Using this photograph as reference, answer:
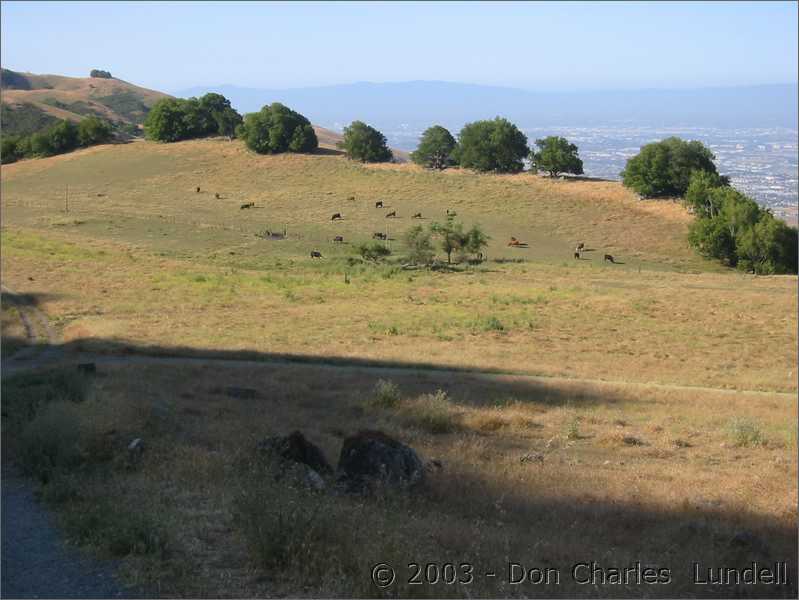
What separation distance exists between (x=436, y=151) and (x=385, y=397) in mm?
77514

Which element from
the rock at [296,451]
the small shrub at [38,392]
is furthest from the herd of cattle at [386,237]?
the rock at [296,451]

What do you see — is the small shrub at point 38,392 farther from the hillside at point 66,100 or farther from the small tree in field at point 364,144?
the hillside at point 66,100

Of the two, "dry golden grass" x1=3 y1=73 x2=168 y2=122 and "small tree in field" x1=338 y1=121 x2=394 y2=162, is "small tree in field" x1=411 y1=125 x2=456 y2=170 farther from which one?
"dry golden grass" x1=3 y1=73 x2=168 y2=122

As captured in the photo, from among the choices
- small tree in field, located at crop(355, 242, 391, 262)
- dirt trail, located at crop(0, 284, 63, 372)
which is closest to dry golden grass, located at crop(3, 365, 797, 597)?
dirt trail, located at crop(0, 284, 63, 372)

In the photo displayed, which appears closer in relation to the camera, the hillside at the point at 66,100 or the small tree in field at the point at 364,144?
the small tree in field at the point at 364,144

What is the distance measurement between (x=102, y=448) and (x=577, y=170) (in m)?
79.3

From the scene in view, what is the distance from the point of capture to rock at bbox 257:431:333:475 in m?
11.6

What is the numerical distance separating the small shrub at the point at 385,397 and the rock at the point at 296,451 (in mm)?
7195

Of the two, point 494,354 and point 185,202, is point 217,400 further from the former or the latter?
point 185,202

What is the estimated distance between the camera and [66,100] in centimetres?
15388

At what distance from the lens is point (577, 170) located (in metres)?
86.1

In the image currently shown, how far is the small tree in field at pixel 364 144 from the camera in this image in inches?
3738

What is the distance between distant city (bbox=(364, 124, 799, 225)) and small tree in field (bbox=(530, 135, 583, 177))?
256 centimetres

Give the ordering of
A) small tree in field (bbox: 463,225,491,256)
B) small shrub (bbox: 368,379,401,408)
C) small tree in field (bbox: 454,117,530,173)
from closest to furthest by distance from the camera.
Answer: small shrub (bbox: 368,379,401,408), small tree in field (bbox: 463,225,491,256), small tree in field (bbox: 454,117,530,173)
